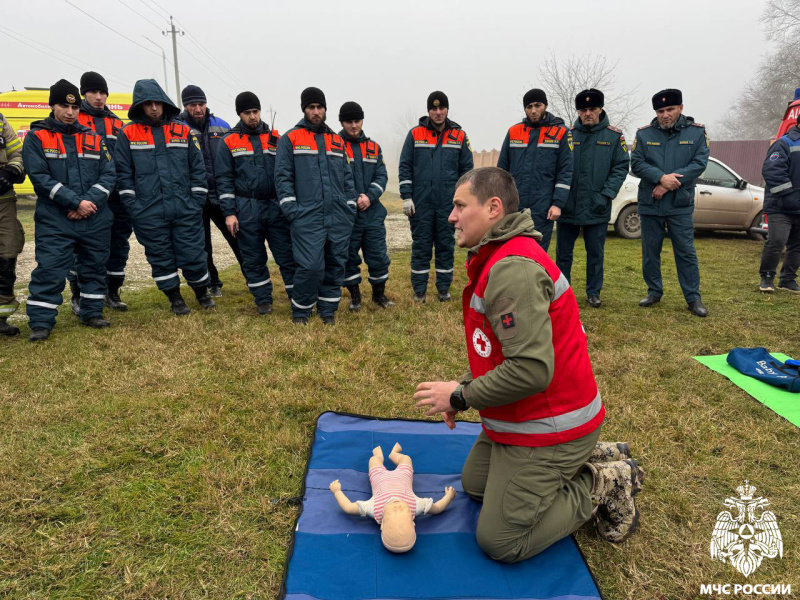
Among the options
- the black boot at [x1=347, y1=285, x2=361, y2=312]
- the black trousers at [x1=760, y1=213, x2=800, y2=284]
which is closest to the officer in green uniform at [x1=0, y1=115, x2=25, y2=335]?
the black boot at [x1=347, y1=285, x2=361, y2=312]

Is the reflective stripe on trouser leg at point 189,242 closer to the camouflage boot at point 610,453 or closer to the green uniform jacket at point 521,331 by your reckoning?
the green uniform jacket at point 521,331

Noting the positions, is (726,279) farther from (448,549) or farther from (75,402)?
(75,402)

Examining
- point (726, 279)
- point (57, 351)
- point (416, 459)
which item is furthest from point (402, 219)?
point (416, 459)

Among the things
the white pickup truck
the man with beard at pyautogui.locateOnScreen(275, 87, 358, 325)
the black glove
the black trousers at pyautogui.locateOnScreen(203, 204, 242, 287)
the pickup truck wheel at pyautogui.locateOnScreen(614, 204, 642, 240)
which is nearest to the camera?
the black glove

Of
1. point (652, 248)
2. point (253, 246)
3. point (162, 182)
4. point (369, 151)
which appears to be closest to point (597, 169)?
point (652, 248)

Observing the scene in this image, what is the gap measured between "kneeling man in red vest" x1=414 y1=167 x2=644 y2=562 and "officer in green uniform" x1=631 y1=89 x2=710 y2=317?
4102 mm

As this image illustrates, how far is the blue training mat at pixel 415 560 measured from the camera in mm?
1981

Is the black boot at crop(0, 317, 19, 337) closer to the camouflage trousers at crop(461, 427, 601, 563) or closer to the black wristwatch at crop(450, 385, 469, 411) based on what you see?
the black wristwatch at crop(450, 385, 469, 411)

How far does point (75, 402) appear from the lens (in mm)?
3396

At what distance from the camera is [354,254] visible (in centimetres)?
577

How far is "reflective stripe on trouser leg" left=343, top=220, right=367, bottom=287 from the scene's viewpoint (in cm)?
569

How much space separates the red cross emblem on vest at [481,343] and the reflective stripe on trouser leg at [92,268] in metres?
4.30

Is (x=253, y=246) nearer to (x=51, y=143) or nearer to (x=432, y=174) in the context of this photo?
(x=51, y=143)

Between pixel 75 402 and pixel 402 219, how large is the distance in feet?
45.9
